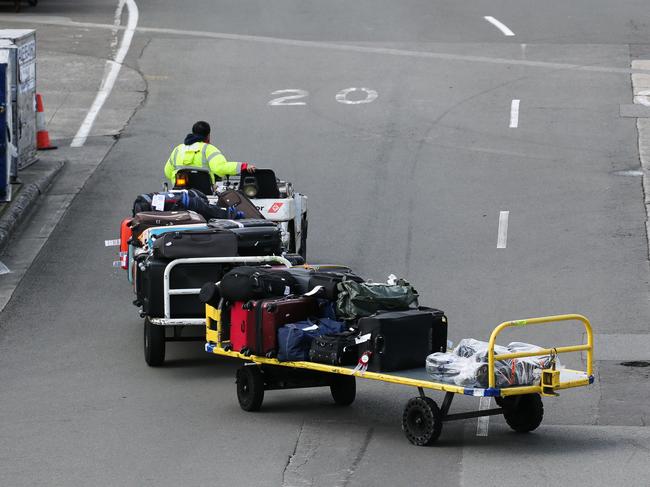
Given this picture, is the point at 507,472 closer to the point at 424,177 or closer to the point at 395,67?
the point at 424,177

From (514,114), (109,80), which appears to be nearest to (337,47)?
(109,80)

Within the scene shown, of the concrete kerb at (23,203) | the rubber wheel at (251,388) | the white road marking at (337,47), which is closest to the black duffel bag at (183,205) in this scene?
the rubber wheel at (251,388)

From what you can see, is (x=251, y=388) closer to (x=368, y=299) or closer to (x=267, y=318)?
(x=267, y=318)

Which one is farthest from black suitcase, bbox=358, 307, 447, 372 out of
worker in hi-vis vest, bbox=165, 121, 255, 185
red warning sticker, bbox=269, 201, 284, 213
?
worker in hi-vis vest, bbox=165, 121, 255, 185

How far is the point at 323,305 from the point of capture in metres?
12.5

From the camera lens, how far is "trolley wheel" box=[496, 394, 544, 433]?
1175 centimetres

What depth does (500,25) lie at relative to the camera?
32.8m

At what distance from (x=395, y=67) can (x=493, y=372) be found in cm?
1896

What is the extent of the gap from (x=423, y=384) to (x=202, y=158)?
6869mm

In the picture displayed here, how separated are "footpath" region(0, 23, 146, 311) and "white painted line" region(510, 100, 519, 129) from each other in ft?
23.9

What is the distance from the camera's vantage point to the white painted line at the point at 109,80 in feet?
83.9

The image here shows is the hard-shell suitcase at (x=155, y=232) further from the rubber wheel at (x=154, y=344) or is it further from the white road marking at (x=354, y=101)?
the white road marking at (x=354, y=101)

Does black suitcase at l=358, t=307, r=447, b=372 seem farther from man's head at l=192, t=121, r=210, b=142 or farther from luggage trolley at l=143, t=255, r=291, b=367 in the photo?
man's head at l=192, t=121, r=210, b=142

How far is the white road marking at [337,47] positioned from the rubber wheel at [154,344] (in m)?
16.7
